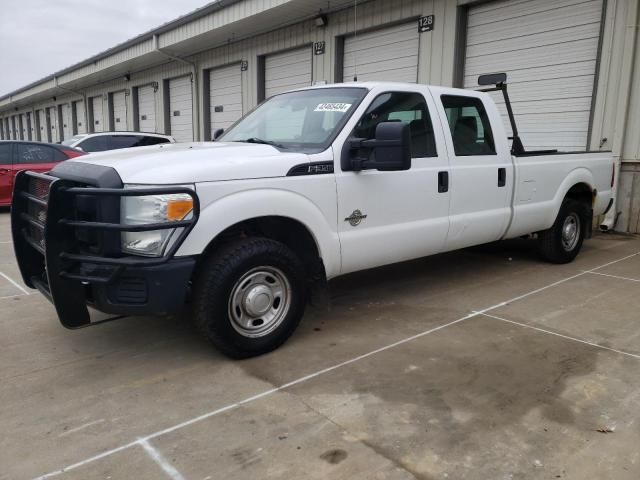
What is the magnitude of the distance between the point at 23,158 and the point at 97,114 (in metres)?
18.0

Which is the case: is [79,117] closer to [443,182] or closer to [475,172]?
[475,172]

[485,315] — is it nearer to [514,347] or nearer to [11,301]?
[514,347]

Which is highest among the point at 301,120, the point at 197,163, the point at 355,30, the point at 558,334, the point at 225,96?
the point at 355,30

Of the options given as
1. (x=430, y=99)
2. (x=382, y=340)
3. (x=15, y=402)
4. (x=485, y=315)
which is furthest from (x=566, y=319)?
(x=15, y=402)

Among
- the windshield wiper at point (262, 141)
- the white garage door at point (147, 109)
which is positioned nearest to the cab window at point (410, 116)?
the windshield wiper at point (262, 141)

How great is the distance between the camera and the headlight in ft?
10.3

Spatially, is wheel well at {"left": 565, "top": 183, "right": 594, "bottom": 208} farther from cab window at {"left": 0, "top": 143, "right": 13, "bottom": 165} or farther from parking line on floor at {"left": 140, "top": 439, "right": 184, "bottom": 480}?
cab window at {"left": 0, "top": 143, "right": 13, "bottom": 165}

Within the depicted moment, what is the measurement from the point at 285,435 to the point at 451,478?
841mm

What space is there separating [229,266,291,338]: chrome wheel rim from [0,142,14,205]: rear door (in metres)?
9.39

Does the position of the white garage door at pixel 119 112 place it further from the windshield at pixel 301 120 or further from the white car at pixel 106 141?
the windshield at pixel 301 120

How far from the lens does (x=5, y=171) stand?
10.8 meters

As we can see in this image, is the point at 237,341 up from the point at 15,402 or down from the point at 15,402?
up

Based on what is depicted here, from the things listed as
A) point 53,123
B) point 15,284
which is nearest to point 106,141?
point 15,284

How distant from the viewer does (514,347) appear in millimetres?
3887
